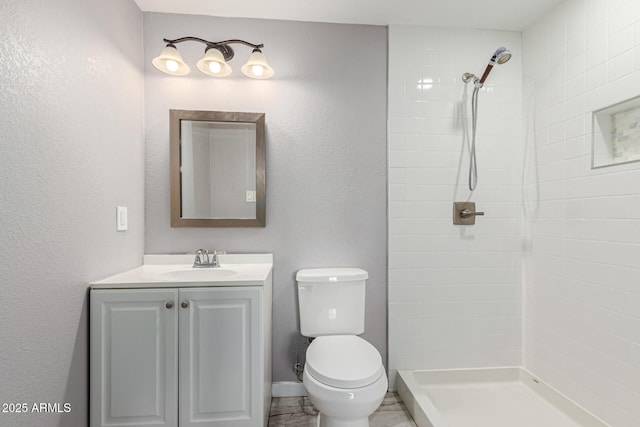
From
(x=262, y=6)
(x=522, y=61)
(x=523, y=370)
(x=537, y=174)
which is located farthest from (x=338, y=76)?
(x=523, y=370)

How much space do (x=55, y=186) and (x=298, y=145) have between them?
118 cm

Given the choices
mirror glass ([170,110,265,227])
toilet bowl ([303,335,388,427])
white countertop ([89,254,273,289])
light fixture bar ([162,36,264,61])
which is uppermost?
light fixture bar ([162,36,264,61])

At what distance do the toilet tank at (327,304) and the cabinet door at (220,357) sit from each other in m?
0.43

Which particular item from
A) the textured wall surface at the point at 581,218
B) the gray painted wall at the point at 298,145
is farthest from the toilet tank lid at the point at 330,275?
the textured wall surface at the point at 581,218

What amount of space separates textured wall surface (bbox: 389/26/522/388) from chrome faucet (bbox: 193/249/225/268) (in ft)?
3.53

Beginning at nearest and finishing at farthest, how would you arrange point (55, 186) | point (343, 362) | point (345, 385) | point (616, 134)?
point (55, 186), point (345, 385), point (343, 362), point (616, 134)

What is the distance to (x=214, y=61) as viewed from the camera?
64.2 inches

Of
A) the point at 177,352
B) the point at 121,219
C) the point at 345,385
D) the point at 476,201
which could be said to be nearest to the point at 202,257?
the point at 121,219

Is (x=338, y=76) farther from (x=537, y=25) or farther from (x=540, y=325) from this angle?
(x=540, y=325)

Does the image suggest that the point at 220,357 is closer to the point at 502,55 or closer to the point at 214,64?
the point at 214,64

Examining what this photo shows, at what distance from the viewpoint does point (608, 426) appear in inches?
54.7

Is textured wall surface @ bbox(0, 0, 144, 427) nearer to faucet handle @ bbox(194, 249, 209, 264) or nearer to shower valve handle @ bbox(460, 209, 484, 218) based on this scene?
faucet handle @ bbox(194, 249, 209, 264)

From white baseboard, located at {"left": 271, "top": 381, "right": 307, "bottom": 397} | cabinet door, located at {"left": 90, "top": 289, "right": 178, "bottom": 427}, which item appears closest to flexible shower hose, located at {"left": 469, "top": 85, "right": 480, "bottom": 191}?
white baseboard, located at {"left": 271, "top": 381, "right": 307, "bottom": 397}

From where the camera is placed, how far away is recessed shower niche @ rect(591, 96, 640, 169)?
1341mm
